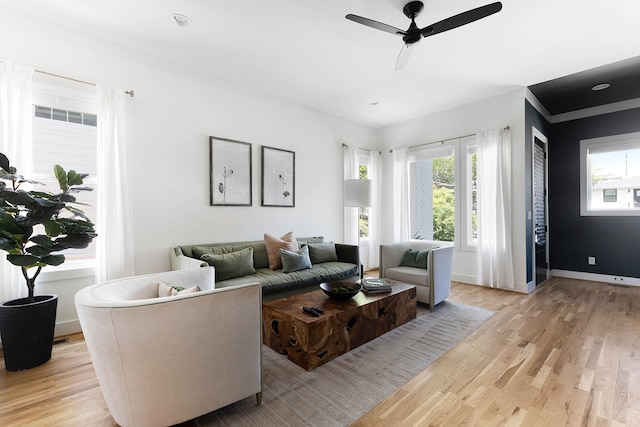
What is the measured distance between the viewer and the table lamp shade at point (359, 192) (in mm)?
4410

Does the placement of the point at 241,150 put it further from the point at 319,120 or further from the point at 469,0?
the point at 469,0

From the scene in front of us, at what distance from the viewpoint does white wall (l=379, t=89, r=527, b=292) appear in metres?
4.25

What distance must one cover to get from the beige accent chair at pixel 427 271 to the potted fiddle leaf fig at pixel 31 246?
127 inches

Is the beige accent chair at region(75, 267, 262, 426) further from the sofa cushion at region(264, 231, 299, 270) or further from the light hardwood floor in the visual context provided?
the sofa cushion at region(264, 231, 299, 270)

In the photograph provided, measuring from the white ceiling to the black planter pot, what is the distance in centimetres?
250

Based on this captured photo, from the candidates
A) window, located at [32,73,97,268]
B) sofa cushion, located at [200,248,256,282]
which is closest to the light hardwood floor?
sofa cushion, located at [200,248,256,282]

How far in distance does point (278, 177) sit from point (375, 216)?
2.30m

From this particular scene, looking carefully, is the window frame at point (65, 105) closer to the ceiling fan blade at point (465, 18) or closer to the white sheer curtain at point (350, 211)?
the ceiling fan blade at point (465, 18)

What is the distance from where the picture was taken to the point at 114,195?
2936 millimetres

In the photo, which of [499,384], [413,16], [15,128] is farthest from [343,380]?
[15,128]

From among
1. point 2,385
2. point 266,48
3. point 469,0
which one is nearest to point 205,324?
point 2,385

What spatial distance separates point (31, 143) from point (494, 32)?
14.5 feet

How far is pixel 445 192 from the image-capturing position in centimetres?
510

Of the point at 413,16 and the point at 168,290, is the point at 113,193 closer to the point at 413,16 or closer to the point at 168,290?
the point at 168,290
